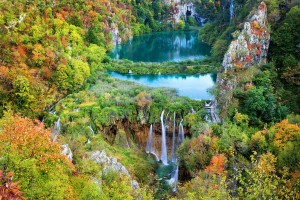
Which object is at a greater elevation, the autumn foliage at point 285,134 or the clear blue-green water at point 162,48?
the clear blue-green water at point 162,48

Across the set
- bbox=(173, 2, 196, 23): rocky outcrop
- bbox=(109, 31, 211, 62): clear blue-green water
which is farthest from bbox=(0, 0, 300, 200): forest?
bbox=(173, 2, 196, 23): rocky outcrop

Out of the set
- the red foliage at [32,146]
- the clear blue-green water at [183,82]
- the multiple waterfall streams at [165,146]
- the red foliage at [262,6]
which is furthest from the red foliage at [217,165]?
the red foliage at [262,6]

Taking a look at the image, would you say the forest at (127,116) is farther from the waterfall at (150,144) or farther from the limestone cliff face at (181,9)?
the limestone cliff face at (181,9)

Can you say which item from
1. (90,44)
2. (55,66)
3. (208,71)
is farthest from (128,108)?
(90,44)

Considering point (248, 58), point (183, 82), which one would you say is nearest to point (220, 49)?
point (183, 82)

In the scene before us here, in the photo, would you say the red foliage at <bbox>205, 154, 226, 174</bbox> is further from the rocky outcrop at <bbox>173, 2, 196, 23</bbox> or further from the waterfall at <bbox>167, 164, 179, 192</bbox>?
the rocky outcrop at <bbox>173, 2, 196, 23</bbox>

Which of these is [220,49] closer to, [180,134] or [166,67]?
[166,67]
